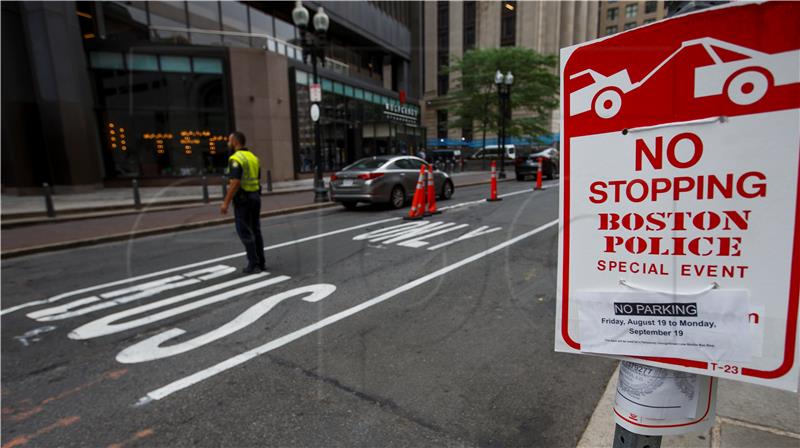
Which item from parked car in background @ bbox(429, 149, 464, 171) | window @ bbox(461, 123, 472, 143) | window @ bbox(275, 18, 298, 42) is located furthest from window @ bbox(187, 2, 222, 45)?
window @ bbox(461, 123, 472, 143)

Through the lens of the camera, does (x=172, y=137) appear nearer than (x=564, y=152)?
No

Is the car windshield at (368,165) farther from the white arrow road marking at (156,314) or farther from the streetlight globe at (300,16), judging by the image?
the white arrow road marking at (156,314)

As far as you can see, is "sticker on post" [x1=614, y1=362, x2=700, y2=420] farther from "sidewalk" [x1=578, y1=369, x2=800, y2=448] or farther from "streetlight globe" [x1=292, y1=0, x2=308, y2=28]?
"streetlight globe" [x1=292, y1=0, x2=308, y2=28]

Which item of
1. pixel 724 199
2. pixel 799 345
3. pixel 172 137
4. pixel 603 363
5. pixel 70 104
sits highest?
pixel 70 104

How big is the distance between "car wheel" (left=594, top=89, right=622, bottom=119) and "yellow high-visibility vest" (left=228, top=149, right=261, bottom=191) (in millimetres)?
5481

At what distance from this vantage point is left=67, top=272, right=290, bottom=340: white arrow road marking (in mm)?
4152

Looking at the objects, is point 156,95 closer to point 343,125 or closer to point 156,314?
point 343,125

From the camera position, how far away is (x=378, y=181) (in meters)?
11.5

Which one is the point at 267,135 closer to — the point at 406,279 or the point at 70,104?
the point at 70,104

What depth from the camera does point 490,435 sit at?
2.48 m

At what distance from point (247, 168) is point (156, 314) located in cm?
233

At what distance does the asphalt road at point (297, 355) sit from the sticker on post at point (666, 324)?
1.50 metres

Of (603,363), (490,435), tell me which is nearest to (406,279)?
(603,363)

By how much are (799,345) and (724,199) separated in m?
0.39
